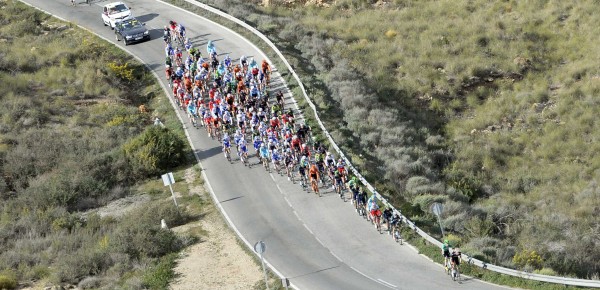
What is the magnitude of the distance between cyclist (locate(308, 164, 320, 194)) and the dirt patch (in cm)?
365

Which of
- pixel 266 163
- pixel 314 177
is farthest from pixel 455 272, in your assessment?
pixel 266 163

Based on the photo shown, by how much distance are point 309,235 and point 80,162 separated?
40.9ft

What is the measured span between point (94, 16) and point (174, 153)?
23823 millimetres

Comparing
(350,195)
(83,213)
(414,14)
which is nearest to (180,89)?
(83,213)

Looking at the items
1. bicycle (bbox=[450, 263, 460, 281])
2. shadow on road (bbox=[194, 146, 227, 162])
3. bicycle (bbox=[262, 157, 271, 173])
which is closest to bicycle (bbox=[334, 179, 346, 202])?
bicycle (bbox=[262, 157, 271, 173])

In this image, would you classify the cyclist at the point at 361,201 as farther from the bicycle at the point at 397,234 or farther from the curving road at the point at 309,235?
the bicycle at the point at 397,234

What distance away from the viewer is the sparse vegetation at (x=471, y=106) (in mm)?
28531

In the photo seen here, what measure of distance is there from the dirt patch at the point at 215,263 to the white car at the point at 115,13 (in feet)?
81.4

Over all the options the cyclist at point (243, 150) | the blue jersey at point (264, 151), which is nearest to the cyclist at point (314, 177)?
the blue jersey at point (264, 151)

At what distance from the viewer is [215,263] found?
27.2 m

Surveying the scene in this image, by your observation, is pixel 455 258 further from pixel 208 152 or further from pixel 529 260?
pixel 208 152

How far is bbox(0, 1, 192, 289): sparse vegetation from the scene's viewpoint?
2748cm

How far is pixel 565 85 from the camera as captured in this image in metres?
40.5

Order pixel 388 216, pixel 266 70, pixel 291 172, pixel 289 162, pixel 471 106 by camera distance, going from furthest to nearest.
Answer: pixel 471 106
pixel 266 70
pixel 291 172
pixel 289 162
pixel 388 216
